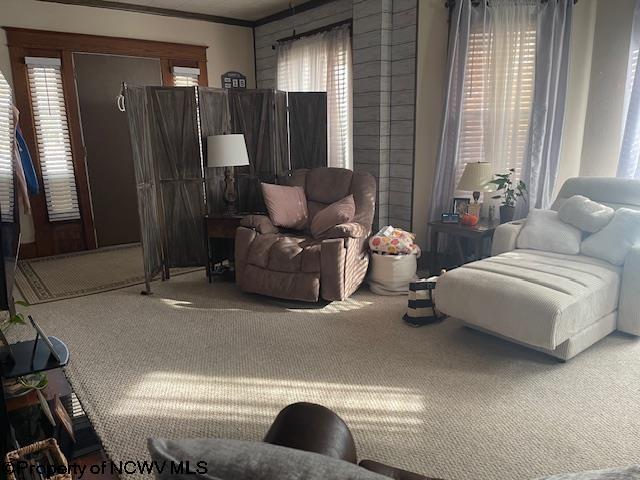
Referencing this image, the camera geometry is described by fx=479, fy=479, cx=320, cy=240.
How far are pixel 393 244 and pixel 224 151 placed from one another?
1.63 metres

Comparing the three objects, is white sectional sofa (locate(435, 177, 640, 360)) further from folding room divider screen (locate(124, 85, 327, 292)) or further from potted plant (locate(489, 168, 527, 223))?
folding room divider screen (locate(124, 85, 327, 292))

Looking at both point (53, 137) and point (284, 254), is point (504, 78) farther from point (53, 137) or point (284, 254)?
point (53, 137)

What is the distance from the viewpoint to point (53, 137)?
16.0ft

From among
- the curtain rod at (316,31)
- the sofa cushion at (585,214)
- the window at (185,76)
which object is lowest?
the sofa cushion at (585,214)

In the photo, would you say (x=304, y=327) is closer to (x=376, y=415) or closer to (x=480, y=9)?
(x=376, y=415)

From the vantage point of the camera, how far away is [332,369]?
8.81 feet

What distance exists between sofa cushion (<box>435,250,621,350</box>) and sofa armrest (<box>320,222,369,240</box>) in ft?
2.77

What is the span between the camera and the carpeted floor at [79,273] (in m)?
4.02

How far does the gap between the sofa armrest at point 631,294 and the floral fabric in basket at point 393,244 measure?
1459 mm

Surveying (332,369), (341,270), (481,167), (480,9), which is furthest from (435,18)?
(332,369)

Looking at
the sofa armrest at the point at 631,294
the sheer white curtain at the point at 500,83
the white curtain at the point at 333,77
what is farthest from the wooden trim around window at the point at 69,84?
the sofa armrest at the point at 631,294

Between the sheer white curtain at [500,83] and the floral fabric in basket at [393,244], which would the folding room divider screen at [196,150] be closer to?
the floral fabric in basket at [393,244]

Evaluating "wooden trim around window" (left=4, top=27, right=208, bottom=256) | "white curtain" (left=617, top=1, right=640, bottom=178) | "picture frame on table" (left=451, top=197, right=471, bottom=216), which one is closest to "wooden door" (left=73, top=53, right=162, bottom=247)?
"wooden trim around window" (left=4, top=27, right=208, bottom=256)

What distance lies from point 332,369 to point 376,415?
48 centimetres
